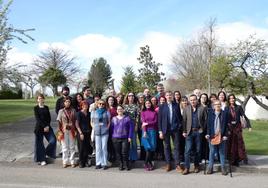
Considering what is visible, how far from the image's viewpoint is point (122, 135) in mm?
10008

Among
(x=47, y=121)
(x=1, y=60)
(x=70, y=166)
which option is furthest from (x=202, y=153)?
(x=1, y=60)

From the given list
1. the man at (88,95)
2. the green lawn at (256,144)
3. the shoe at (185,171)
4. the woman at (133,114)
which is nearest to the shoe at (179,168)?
the shoe at (185,171)

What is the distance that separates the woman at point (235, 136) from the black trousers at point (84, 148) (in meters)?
3.56

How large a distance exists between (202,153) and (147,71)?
19434 millimetres

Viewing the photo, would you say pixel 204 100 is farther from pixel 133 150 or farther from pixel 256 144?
pixel 256 144

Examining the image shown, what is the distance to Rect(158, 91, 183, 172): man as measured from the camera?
988 cm

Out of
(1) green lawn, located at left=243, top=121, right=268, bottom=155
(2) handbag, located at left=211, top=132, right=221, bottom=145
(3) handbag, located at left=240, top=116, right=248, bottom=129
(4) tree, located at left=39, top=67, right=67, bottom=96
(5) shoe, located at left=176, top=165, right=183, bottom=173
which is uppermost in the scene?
(4) tree, located at left=39, top=67, right=67, bottom=96

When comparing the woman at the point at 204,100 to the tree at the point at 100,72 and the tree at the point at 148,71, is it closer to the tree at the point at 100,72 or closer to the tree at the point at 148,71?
the tree at the point at 148,71

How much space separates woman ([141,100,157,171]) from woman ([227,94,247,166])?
1871 millimetres

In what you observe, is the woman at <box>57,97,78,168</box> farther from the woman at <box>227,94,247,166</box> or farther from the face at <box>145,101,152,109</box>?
the woman at <box>227,94,247,166</box>

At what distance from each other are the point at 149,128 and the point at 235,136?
2179mm

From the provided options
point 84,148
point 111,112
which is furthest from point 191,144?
point 84,148

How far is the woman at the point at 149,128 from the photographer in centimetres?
1006

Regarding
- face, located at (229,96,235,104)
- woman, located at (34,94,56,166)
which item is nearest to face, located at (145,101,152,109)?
face, located at (229,96,235,104)
